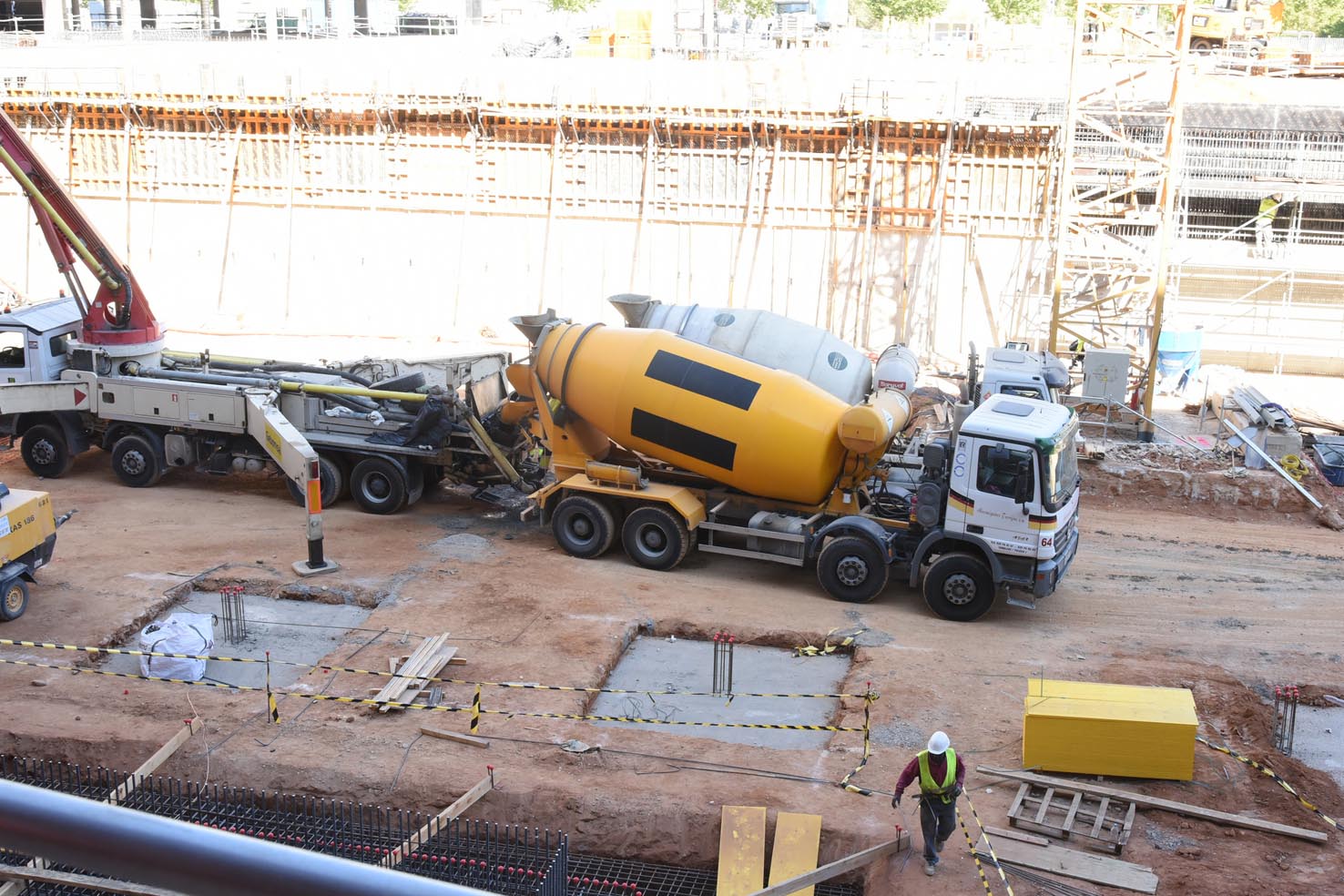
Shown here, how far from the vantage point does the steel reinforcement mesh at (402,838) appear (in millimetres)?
10000

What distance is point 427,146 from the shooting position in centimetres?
3198

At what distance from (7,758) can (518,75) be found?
2897 cm

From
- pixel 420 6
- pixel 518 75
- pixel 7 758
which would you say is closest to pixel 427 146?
pixel 518 75

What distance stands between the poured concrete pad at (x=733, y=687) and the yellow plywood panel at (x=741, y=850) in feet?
5.00

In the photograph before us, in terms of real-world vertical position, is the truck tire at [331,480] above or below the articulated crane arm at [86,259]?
below

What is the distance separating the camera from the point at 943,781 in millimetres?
9398

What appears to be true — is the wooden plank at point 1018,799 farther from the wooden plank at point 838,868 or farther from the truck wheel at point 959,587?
the truck wheel at point 959,587

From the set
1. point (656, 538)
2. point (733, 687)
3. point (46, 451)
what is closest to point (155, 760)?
point (733, 687)

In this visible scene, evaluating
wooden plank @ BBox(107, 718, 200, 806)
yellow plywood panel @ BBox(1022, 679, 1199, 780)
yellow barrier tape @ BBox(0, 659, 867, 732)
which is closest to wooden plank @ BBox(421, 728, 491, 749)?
yellow barrier tape @ BBox(0, 659, 867, 732)

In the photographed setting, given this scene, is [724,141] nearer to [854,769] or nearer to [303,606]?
[303,606]

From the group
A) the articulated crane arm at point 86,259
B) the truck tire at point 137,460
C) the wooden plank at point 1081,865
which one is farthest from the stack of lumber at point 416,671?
the articulated crane arm at point 86,259

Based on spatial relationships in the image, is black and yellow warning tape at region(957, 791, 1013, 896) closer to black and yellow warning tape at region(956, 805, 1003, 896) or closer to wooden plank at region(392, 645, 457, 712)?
black and yellow warning tape at region(956, 805, 1003, 896)

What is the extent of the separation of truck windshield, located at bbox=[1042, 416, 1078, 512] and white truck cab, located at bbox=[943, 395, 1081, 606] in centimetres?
1

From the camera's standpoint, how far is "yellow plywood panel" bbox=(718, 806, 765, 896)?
9867 millimetres
